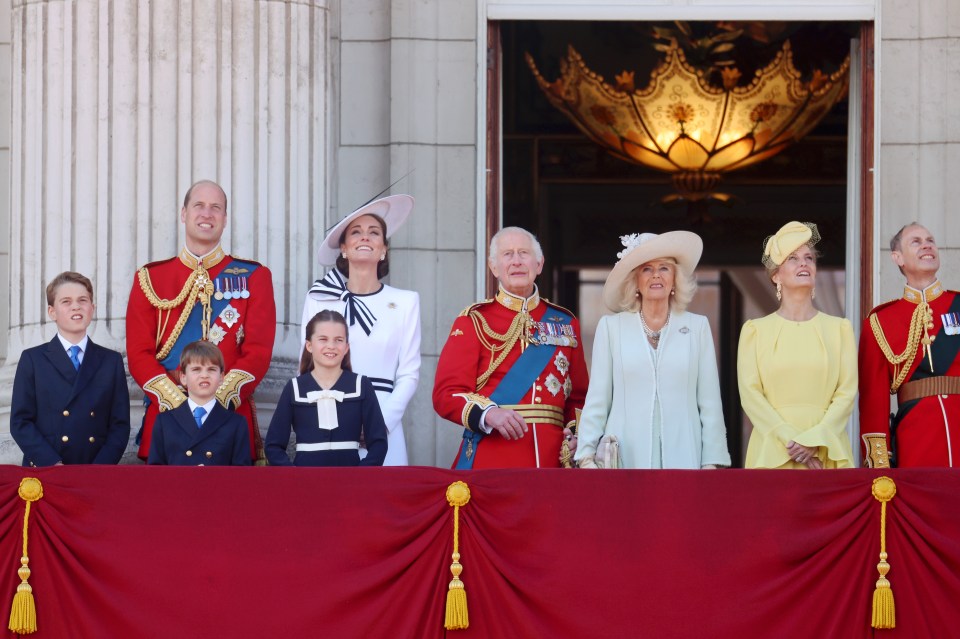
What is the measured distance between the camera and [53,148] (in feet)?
33.4

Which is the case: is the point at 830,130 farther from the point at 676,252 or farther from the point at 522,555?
the point at 522,555

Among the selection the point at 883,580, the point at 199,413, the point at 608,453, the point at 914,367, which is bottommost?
the point at 883,580

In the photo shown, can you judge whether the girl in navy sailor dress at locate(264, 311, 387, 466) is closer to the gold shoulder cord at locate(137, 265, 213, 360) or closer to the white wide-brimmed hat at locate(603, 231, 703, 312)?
the gold shoulder cord at locate(137, 265, 213, 360)

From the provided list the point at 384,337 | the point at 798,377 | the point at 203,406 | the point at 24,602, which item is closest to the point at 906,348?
the point at 798,377

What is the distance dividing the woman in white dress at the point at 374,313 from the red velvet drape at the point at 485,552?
121 cm

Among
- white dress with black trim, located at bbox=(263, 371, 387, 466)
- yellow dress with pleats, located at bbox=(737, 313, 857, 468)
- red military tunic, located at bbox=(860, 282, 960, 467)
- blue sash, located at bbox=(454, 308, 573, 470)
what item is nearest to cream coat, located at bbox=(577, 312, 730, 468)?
yellow dress with pleats, located at bbox=(737, 313, 857, 468)

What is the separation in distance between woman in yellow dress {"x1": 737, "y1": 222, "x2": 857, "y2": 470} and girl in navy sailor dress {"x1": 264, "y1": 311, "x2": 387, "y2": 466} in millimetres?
1548

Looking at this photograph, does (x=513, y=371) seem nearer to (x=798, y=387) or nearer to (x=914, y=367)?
(x=798, y=387)

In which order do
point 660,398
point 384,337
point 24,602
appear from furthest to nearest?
point 384,337
point 660,398
point 24,602

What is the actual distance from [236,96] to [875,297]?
11.6 ft

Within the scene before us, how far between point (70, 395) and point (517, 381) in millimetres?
1891

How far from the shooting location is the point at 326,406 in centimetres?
824

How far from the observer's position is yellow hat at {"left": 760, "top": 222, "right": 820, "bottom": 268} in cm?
846

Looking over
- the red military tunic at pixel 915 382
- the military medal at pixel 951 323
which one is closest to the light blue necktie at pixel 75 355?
the red military tunic at pixel 915 382
